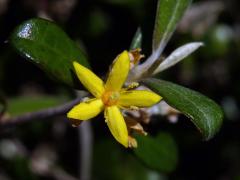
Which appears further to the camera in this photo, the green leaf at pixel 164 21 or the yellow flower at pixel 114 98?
the green leaf at pixel 164 21

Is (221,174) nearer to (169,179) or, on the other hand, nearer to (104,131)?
(169,179)

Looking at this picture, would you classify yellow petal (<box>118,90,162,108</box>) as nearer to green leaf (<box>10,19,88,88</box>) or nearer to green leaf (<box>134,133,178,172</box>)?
green leaf (<box>10,19,88,88</box>)

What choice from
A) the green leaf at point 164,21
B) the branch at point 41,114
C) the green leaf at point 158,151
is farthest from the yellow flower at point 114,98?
the green leaf at point 158,151

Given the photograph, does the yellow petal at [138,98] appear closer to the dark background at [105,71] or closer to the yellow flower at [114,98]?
the yellow flower at [114,98]

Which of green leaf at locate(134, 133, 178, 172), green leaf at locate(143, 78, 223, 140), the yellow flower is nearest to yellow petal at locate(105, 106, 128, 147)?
the yellow flower

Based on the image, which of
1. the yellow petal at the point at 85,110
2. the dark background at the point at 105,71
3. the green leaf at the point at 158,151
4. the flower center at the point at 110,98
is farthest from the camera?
the dark background at the point at 105,71

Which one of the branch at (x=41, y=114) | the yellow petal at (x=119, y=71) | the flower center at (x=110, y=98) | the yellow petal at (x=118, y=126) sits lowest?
the branch at (x=41, y=114)

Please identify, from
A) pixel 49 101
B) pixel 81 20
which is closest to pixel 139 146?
pixel 49 101
